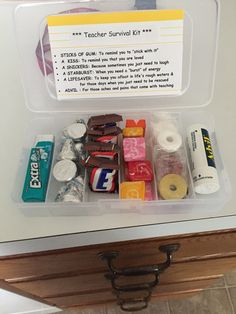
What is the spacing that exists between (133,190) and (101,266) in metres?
0.27

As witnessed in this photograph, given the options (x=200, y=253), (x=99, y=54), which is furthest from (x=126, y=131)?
(x=200, y=253)

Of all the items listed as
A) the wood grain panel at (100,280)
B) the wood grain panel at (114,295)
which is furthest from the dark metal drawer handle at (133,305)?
the wood grain panel at (100,280)

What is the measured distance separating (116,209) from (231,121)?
10.8 inches

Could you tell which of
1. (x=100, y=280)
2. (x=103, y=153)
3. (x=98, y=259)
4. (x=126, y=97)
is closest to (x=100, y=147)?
(x=103, y=153)

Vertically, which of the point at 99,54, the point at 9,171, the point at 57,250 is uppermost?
the point at 99,54

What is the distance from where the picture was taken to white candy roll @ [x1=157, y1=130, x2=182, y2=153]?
1.98 ft

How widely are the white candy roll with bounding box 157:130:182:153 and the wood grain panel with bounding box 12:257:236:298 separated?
33 cm

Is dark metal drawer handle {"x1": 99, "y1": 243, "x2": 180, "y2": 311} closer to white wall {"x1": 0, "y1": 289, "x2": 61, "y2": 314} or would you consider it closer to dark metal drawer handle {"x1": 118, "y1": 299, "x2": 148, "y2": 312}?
dark metal drawer handle {"x1": 118, "y1": 299, "x2": 148, "y2": 312}

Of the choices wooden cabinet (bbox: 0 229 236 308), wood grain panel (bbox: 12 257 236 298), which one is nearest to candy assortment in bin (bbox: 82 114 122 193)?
wooden cabinet (bbox: 0 229 236 308)

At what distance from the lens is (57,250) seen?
588 mm

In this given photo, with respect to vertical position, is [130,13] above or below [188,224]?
above

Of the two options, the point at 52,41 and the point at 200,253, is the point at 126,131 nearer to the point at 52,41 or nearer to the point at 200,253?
the point at 52,41

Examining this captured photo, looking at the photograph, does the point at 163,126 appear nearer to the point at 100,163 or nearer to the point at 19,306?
the point at 100,163

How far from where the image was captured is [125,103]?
26.8 inches
